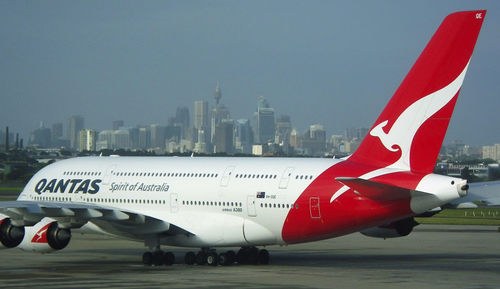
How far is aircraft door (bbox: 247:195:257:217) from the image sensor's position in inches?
1339

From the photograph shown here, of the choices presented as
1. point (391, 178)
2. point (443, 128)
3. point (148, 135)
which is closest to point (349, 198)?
point (391, 178)

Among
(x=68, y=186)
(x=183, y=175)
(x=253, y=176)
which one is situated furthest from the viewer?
(x=68, y=186)

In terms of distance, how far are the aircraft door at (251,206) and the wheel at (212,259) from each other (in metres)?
2.60

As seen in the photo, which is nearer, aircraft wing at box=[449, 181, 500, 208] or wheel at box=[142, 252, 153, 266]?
aircraft wing at box=[449, 181, 500, 208]

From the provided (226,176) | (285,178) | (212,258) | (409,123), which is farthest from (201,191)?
(409,123)

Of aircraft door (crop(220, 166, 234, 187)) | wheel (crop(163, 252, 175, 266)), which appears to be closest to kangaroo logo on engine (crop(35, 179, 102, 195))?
wheel (crop(163, 252, 175, 266))

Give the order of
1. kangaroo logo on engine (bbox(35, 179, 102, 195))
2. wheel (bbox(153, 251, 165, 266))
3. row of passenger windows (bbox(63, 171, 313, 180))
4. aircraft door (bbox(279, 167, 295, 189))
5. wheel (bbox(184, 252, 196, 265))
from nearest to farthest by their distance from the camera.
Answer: aircraft door (bbox(279, 167, 295, 189)) < row of passenger windows (bbox(63, 171, 313, 180)) < wheel (bbox(153, 251, 165, 266)) < wheel (bbox(184, 252, 196, 265)) < kangaroo logo on engine (bbox(35, 179, 102, 195))

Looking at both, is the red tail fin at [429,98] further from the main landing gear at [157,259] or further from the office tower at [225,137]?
the office tower at [225,137]

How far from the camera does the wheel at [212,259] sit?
35500 mm

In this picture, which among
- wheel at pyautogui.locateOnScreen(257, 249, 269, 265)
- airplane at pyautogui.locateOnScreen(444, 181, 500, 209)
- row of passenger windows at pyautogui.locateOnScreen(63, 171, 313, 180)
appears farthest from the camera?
wheel at pyautogui.locateOnScreen(257, 249, 269, 265)

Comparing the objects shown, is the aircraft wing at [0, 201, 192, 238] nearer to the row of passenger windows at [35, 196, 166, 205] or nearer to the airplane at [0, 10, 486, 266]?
the airplane at [0, 10, 486, 266]

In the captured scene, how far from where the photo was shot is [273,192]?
33.6m

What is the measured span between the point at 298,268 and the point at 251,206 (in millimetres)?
2901

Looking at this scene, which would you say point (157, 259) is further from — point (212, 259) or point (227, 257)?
point (227, 257)
